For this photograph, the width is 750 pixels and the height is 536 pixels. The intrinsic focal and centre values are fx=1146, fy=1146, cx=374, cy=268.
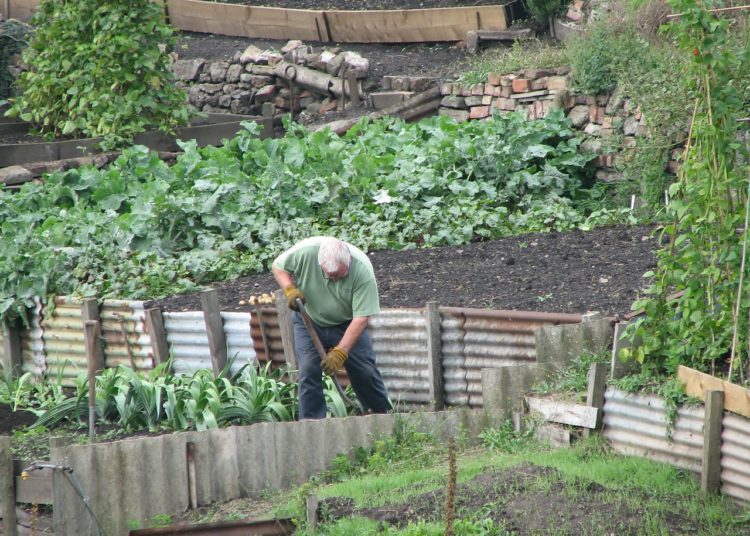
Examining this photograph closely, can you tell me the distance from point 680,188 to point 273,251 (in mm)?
4778

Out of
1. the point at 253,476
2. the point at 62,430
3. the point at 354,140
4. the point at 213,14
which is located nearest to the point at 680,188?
the point at 253,476

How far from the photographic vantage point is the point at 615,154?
477 inches

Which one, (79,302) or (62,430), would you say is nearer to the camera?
(62,430)

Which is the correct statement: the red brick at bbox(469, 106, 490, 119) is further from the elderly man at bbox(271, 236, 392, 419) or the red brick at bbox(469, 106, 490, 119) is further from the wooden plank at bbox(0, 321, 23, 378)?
the elderly man at bbox(271, 236, 392, 419)

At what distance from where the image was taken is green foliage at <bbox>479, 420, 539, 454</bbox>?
7047 mm

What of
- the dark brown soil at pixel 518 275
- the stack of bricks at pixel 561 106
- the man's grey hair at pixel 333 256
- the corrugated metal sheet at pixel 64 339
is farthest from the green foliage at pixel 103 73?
the man's grey hair at pixel 333 256

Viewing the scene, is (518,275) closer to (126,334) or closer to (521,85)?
(126,334)

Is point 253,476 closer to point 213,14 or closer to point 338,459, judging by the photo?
point 338,459

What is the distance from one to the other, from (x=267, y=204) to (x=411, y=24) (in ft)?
23.6

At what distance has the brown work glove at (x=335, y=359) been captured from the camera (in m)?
7.48

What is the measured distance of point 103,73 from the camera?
14.1m

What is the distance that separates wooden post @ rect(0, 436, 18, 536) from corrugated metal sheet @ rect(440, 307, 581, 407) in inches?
124

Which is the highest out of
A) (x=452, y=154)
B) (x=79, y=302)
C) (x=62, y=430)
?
(x=452, y=154)

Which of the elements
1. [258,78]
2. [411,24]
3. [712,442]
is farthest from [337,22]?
[712,442]
